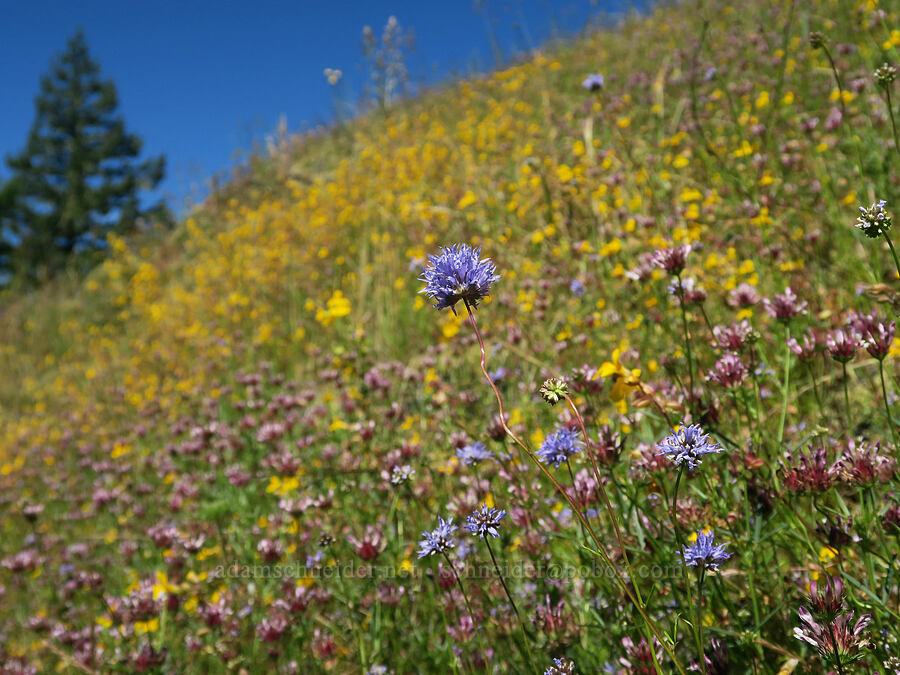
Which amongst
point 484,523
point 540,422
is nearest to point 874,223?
point 484,523

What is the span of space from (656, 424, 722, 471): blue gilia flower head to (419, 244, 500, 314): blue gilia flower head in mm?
423

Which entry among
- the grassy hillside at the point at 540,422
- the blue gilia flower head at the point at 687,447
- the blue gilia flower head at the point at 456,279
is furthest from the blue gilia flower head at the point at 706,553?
the blue gilia flower head at the point at 456,279

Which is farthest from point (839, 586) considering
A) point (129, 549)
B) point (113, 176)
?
point (113, 176)

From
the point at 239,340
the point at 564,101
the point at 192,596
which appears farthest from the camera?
the point at 564,101

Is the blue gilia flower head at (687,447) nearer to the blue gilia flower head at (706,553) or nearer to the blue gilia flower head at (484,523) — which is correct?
the blue gilia flower head at (706,553)

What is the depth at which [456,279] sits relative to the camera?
3.28 feet

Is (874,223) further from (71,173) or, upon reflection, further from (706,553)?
(71,173)

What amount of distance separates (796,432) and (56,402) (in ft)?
34.6

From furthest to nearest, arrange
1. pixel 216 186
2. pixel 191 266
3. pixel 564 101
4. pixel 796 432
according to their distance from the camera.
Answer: pixel 216 186 < pixel 191 266 < pixel 564 101 < pixel 796 432

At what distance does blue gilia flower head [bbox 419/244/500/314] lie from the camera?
99cm

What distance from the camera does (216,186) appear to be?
42.3ft

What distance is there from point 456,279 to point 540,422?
1.90 metres

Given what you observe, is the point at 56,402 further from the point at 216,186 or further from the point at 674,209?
the point at 674,209

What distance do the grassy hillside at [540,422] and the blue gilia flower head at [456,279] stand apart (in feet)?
1.13
